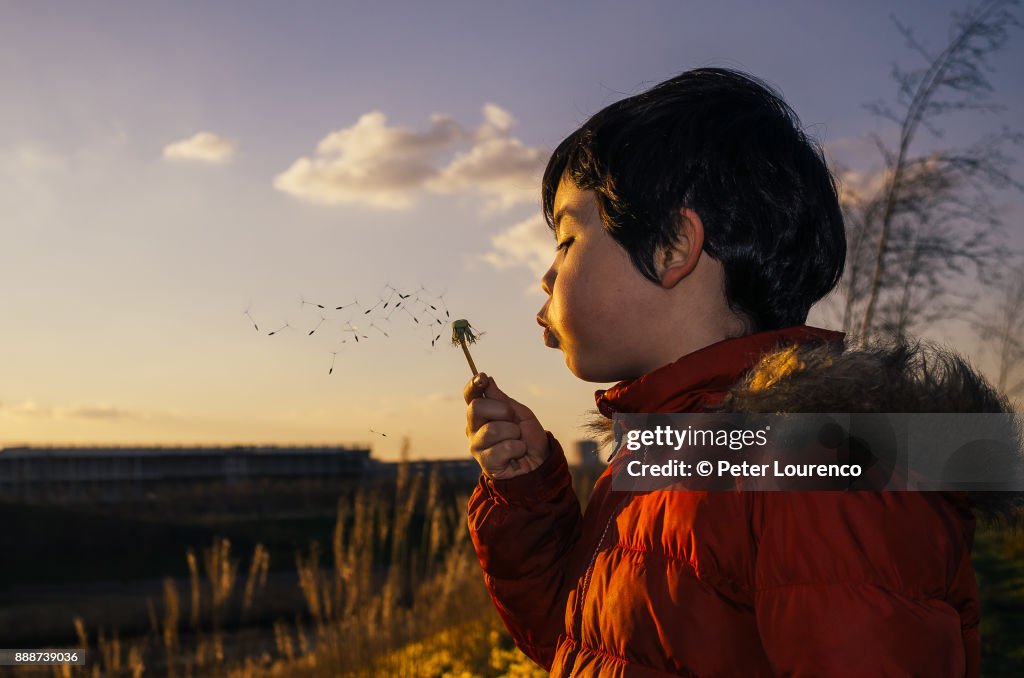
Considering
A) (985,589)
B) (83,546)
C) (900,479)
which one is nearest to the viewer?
(900,479)

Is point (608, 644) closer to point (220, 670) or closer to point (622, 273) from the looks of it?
point (622, 273)

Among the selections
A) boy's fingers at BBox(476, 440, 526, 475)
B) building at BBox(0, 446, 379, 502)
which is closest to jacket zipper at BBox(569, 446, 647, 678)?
boy's fingers at BBox(476, 440, 526, 475)

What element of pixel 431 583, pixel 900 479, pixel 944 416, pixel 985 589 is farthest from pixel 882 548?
pixel 985 589

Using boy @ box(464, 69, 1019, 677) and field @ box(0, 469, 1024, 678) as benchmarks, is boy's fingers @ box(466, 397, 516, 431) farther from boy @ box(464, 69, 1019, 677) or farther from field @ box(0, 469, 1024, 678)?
field @ box(0, 469, 1024, 678)

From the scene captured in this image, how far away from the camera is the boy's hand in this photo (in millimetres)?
1848

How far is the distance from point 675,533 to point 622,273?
1.67ft

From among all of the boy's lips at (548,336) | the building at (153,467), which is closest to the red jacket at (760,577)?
the boy's lips at (548,336)

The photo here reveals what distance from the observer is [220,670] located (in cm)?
530

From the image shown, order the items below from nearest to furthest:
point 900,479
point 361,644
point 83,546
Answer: point 900,479 → point 361,644 → point 83,546

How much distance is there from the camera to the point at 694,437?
1.58 meters

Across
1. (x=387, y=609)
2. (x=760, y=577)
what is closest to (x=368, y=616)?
(x=387, y=609)

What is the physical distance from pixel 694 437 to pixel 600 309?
0.29m

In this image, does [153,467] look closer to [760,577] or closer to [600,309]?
[600,309]

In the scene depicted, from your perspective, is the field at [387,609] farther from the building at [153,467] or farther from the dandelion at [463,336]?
the building at [153,467]
